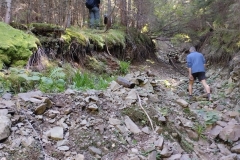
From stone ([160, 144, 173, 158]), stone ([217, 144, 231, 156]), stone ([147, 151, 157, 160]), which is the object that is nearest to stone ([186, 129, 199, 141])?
stone ([217, 144, 231, 156])

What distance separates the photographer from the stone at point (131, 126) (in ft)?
10.5

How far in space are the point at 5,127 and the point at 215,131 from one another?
3417 mm

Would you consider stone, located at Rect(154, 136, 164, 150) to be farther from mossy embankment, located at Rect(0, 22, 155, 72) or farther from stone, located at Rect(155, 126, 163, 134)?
mossy embankment, located at Rect(0, 22, 155, 72)

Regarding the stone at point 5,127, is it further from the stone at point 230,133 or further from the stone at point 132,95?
the stone at point 230,133

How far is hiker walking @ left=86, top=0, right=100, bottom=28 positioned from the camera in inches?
340

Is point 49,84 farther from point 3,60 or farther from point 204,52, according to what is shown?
point 204,52

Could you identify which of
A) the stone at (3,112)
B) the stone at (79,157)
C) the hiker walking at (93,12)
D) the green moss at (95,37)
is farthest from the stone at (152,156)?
the hiker walking at (93,12)

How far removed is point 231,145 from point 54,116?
2.85 m

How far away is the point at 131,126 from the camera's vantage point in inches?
128

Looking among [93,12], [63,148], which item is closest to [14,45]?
[63,148]

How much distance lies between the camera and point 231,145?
381 cm

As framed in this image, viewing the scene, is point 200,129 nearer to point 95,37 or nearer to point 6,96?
point 6,96

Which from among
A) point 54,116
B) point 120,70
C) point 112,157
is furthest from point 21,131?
point 120,70

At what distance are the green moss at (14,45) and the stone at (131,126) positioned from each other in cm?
242
